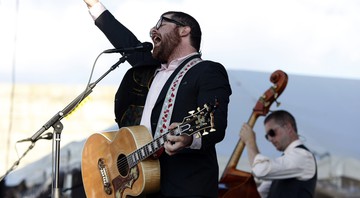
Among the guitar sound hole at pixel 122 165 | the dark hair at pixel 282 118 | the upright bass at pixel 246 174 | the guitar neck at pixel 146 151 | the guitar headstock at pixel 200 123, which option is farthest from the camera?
the dark hair at pixel 282 118

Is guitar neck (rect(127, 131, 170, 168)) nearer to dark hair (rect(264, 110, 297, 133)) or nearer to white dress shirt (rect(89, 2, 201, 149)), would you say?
white dress shirt (rect(89, 2, 201, 149))

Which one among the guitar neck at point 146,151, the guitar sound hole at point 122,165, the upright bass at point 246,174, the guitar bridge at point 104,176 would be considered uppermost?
the guitar neck at point 146,151

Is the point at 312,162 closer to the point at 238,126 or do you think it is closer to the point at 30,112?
the point at 238,126

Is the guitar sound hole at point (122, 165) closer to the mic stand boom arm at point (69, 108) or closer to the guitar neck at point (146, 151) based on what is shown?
the guitar neck at point (146, 151)

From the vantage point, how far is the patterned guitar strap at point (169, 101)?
3.38 m

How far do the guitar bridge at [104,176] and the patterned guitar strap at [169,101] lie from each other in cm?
39

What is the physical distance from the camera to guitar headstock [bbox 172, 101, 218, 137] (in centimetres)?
300

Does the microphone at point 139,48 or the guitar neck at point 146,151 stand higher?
the microphone at point 139,48

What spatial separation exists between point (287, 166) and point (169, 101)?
1942 mm

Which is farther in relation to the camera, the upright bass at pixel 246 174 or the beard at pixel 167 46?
the upright bass at pixel 246 174

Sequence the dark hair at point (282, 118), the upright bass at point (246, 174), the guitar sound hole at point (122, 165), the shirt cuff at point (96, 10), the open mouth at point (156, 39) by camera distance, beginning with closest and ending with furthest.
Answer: the guitar sound hole at point (122, 165), the open mouth at point (156, 39), the shirt cuff at point (96, 10), the upright bass at point (246, 174), the dark hair at point (282, 118)

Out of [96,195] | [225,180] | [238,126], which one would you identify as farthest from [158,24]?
[238,126]

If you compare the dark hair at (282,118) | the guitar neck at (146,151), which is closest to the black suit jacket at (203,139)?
the guitar neck at (146,151)

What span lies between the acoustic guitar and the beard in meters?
0.37
